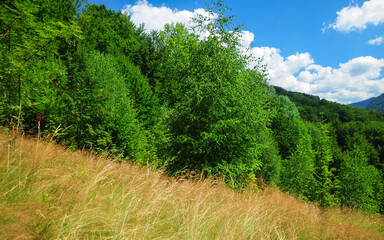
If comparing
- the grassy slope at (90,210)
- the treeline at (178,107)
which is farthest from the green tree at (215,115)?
the grassy slope at (90,210)

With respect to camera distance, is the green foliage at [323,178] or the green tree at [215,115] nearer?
the green tree at [215,115]

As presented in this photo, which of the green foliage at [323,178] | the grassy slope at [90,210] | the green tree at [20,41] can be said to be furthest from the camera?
the green foliage at [323,178]

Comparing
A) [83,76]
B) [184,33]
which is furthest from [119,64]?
[83,76]

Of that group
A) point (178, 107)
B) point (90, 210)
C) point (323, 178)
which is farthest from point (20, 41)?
point (323, 178)

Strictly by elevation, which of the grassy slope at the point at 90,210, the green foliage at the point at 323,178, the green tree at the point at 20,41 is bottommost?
the green foliage at the point at 323,178

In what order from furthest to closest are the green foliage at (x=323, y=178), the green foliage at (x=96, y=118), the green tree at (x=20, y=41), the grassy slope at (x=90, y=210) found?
the green foliage at (x=323, y=178) → the green foliage at (x=96, y=118) → the green tree at (x=20, y=41) → the grassy slope at (x=90, y=210)

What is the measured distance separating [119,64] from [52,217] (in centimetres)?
2501

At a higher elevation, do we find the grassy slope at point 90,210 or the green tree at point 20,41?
the green tree at point 20,41

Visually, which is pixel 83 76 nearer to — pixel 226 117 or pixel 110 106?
pixel 110 106

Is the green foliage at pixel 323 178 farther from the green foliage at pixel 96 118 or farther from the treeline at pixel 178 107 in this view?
the green foliage at pixel 96 118

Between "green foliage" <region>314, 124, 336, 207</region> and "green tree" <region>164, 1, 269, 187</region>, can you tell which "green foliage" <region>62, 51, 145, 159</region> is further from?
"green foliage" <region>314, 124, 336, 207</region>

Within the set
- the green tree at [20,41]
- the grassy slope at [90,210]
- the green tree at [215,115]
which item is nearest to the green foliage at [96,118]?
the green tree at [215,115]

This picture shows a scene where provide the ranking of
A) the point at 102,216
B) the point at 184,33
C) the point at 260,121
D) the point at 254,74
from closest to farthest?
1. the point at 102,216
2. the point at 260,121
3. the point at 254,74
4. the point at 184,33

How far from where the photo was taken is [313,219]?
4793mm
